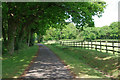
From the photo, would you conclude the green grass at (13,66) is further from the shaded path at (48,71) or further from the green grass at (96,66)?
the green grass at (96,66)

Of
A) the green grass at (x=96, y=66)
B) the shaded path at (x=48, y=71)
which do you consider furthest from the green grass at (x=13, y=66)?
the green grass at (x=96, y=66)

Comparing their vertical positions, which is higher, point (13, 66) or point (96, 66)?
point (13, 66)

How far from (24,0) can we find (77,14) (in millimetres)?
6022

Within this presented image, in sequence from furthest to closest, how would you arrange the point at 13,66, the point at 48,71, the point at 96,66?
the point at 96,66 → the point at 13,66 → the point at 48,71

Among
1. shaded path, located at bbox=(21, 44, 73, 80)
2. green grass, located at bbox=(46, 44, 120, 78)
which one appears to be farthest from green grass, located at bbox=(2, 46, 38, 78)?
green grass, located at bbox=(46, 44, 120, 78)

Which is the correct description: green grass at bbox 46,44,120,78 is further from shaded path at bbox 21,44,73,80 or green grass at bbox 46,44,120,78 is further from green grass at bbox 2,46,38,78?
green grass at bbox 2,46,38,78

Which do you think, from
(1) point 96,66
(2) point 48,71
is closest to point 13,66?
(2) point 48,71

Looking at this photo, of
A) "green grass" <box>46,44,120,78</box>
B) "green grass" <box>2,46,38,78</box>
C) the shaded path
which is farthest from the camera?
"green grass" <box>46,44,120,78</box>

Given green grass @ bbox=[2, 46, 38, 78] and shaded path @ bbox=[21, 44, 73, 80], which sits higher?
green grass @ bbox=[2, 46, 38, 78]

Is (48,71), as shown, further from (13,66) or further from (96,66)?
(96,66)

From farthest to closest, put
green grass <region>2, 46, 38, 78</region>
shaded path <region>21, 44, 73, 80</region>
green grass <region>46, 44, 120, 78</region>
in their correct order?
green grass <region>46, 44, 120, 78</region> → green grass <region>2, 46, 38, 78</region> → shaded path <region>21, 44, 73, 80</region>

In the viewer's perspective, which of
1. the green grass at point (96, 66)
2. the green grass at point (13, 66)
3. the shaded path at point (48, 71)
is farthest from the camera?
the green grass at point (96, 66)

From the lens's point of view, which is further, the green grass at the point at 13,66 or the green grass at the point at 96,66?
the green grass at the point at 96,66

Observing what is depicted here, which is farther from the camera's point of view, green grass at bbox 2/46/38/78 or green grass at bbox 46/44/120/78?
green grass at bbox 46/44/120/78
